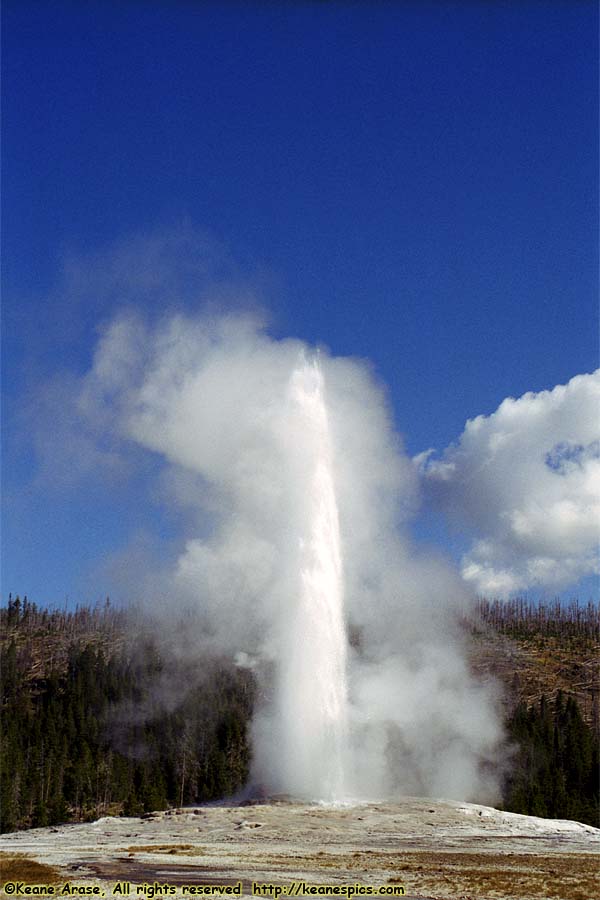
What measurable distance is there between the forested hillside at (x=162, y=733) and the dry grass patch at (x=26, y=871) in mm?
44796

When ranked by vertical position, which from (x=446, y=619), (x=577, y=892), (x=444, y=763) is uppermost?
(x=446, y=619)

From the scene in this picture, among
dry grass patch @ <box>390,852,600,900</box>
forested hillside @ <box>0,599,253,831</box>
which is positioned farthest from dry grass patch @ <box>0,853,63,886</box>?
forested hillside @ <box>0,599,253,831</box>

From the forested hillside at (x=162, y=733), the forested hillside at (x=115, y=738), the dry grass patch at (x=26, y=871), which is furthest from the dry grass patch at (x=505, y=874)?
the forested hillside at (x=115, y=738)

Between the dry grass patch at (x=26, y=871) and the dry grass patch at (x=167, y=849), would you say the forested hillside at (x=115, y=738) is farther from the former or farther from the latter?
the dry grass patch at (x=26, y=871)

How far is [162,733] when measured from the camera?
10675 cm

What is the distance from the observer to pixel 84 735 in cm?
10156

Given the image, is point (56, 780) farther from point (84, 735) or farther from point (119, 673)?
point (119, 673)

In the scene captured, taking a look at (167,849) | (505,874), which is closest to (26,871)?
(167,849)

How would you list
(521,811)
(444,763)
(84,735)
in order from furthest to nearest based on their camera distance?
(84,735)
(521,811)
(444,763)

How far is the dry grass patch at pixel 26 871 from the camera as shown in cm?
3003

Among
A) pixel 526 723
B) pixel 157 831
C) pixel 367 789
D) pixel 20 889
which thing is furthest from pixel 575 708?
pixel 20 889

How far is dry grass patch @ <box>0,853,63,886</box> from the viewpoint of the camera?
98.5 feet

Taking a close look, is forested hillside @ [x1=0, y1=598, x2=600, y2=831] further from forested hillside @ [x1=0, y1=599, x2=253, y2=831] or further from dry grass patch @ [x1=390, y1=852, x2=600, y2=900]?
dry grass patch @ [x1=390, y1=852, x2=600, y2=900]

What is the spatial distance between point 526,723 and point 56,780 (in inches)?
1915
